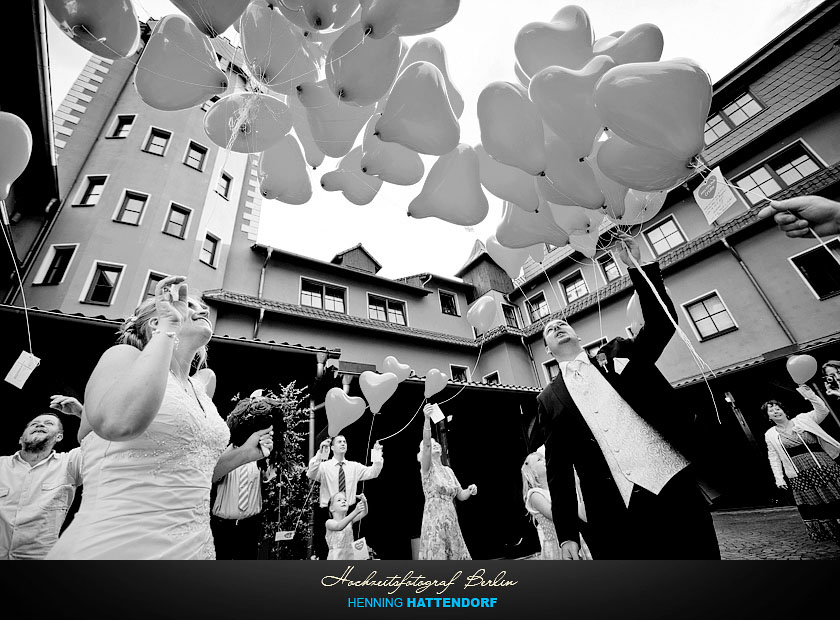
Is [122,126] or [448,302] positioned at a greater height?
[122,126]

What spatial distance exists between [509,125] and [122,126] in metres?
11.3

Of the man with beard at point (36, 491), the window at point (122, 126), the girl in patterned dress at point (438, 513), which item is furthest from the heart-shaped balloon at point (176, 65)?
the window at point (122, 126)

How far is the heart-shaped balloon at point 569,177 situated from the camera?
192 cm

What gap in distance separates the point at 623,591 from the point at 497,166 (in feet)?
7.65

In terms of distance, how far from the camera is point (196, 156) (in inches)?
360

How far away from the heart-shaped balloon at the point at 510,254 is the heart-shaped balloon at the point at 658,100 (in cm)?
118

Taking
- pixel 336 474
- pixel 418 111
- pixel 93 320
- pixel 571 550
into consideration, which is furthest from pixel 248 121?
pixel 93 320

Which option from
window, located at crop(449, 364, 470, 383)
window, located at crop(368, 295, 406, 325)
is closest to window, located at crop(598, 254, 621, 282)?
window, located at crop(449, 364, 470, 383)

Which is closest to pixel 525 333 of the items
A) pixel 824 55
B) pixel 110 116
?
pixel 824 55

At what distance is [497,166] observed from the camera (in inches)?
86.0

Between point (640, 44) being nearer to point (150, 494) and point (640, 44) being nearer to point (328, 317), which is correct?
point (150, 494)

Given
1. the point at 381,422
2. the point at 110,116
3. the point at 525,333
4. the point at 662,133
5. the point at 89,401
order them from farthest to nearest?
1. the point at 525,333
2. the point at 110,116
3. the point at 381,422
4. the point at 662,133
5. the point at 89,401

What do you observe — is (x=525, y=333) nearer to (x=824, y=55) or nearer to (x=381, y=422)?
(x=381, y=422)

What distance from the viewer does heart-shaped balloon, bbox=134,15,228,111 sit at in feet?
5.43
